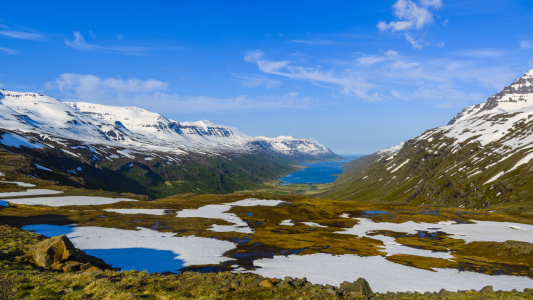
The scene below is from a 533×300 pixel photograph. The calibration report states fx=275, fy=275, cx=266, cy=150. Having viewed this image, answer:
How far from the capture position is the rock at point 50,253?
87.5 feet

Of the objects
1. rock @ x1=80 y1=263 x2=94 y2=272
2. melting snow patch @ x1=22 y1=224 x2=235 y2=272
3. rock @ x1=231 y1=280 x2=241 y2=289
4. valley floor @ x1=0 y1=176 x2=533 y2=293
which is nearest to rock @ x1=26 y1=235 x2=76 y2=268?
rock @ x1=80 y1=263 x2=94 y2=272

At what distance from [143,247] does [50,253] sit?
63.8 feet

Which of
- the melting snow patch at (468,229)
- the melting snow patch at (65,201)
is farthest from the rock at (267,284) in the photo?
the melting snow patch at (65,201)

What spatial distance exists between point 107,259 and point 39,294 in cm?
2128

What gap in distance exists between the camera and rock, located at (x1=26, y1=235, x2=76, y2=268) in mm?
26656

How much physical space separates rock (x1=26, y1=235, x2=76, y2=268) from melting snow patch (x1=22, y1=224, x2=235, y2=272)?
9396 millimetres

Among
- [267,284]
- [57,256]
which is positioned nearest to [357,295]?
[267,284]

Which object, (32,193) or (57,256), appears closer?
(57,256)

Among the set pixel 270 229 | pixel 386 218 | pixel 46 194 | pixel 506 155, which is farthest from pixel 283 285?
pixel 506 155

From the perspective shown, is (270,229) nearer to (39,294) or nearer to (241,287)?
(241,287)

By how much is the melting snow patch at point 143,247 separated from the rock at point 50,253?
9.40 metres

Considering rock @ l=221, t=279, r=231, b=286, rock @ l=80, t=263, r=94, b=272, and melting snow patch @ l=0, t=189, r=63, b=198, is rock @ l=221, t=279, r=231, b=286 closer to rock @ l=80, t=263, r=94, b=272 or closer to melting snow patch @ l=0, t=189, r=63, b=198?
rock @ l=80, t=263, r=94, b=272

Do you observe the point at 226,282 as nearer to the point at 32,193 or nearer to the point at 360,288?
the point at 360,288

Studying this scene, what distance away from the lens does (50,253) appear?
27125 millimetres
